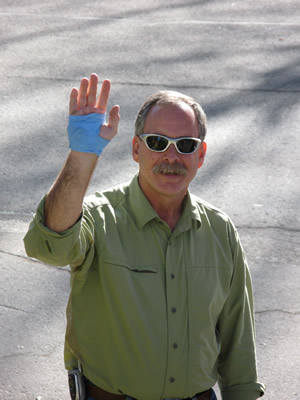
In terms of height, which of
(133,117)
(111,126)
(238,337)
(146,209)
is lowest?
(133,117)

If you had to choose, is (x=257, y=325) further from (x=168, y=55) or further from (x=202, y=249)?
(x=168, y=55)

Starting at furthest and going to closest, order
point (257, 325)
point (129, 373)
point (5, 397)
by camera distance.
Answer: point (257, 325) < point (5, 397) < point (129, 373)

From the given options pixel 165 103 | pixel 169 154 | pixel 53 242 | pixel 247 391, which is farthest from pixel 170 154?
pixel 247 391

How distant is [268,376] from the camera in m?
4.63

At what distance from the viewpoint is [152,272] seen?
3.06m

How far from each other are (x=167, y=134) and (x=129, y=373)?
0.93 m

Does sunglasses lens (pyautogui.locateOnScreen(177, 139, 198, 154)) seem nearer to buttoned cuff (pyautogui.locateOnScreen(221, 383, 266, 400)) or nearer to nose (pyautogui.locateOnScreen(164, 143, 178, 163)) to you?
nose (pyautogui.locateOnScreen(164, 143, 178, 163))

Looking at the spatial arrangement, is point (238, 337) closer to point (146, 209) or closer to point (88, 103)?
point (146, 209)

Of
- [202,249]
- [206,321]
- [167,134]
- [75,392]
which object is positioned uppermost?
[167,134]

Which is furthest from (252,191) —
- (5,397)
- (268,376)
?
(5,397)

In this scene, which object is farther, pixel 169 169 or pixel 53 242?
pixel 169 169

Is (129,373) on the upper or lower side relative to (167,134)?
lower

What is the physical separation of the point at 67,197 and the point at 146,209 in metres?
0.45

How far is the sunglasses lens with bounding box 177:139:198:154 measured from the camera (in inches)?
121
